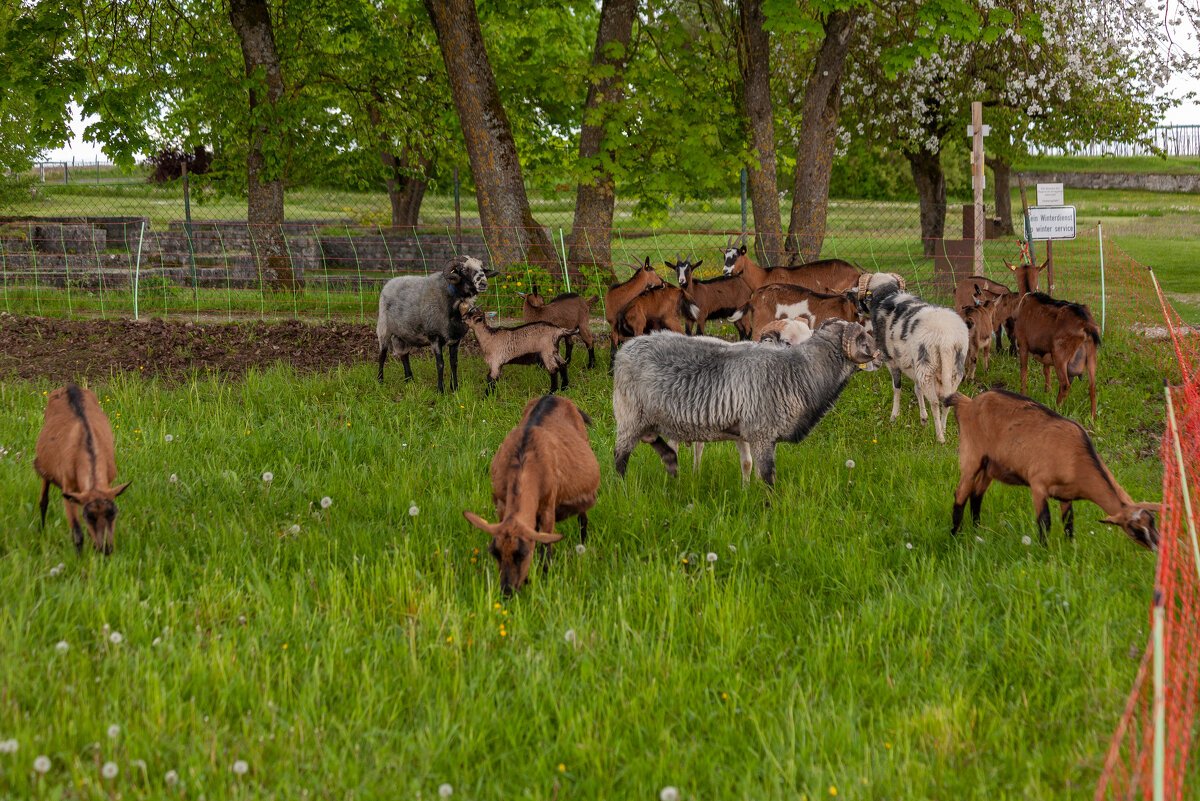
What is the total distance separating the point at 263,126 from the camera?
648 inches

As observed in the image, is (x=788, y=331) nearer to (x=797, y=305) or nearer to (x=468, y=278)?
(x=797, y=305)

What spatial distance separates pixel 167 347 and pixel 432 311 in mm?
4199

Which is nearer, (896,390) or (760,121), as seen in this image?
(896,390)

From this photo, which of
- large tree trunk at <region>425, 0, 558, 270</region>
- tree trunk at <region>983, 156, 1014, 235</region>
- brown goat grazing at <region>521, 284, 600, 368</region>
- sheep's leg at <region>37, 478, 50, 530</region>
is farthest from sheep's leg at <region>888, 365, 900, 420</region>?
tree trunk at <region>983, 156, 1014, 235</region>

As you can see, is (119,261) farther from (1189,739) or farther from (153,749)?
(1189,739)

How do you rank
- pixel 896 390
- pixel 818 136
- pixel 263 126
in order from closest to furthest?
pixel 896 390, pixel 818 136, pixel 263 126

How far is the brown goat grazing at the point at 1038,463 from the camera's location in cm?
492

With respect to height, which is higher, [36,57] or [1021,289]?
[36,57]

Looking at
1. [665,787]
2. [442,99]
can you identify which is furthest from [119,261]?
[665,787]

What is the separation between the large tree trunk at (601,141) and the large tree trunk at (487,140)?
0.93 meters

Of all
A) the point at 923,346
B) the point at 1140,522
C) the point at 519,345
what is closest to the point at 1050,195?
the point at 923,346

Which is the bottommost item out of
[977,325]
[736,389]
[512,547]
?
[512,547]

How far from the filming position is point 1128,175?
43875 millimetres

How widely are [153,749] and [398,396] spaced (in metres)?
6.80
